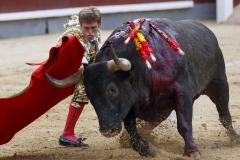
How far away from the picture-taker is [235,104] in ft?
18.7

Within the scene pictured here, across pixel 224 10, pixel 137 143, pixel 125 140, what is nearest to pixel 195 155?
pixel 137 143

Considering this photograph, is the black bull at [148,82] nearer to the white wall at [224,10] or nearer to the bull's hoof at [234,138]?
the bull's hoof at [234,138]

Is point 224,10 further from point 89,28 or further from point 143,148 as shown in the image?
point 143,148

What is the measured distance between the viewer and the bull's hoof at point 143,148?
12.7 ft

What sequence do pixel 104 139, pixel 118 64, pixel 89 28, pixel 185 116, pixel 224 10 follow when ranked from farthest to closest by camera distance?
1. pixel 224 10
2. pixel 104 139
3. pixel 89 28
4. pixel 185 116
5. pixel 118 64

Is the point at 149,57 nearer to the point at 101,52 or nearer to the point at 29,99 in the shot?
the point at 101,52

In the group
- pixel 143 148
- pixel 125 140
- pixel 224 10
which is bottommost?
pixel 224 10

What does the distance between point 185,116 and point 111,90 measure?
0.51 meters

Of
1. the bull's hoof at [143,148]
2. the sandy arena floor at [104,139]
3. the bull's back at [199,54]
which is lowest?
the sandy arena floor at [104,139]

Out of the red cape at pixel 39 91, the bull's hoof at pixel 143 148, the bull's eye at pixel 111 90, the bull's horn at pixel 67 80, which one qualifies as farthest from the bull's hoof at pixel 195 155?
the red cape at pixel 39 91

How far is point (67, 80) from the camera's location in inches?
148

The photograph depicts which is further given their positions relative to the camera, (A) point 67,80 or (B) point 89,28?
(B) point 89,28

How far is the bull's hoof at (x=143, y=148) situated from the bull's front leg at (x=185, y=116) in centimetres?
22

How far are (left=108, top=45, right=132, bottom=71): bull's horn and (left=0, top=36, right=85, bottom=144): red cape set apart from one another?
0.56 metres
